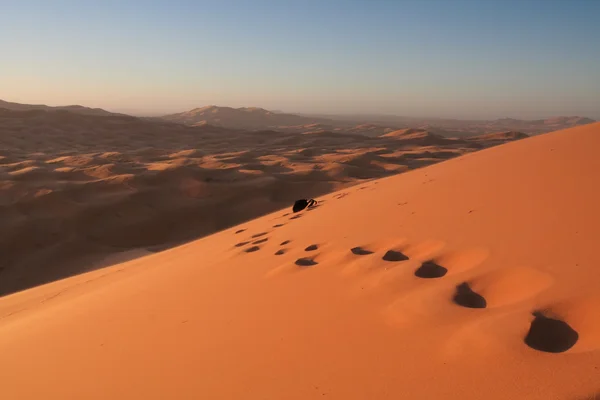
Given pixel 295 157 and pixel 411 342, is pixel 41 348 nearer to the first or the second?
pixel 411 342

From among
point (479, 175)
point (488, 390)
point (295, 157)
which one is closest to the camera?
point (488, 390)

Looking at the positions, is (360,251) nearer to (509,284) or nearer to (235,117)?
(509,284)

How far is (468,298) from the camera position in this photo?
192cm

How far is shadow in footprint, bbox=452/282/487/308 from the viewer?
73.4 inches

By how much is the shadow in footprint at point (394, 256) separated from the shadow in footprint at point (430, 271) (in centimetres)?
24

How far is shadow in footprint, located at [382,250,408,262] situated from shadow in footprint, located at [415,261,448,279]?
0.24 meters

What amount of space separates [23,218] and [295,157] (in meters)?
8.55

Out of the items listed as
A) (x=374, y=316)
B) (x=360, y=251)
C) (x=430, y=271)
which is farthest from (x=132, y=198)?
(x=374, y=316)

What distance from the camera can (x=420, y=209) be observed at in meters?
3.63

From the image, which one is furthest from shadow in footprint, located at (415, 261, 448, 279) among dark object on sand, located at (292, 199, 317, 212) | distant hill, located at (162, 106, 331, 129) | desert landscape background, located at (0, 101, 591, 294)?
distant hill, located at (162, 106, 331, 129)

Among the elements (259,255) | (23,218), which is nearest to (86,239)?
(23,218)

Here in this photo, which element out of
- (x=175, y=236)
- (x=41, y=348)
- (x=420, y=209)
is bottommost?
(x=175, y=236)

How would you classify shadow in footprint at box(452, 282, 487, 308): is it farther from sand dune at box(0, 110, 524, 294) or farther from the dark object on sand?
sand dune at box(0, 110, 524, 294)

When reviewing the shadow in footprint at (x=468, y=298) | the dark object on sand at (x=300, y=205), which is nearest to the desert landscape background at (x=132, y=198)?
the dark object on sand at (x=300, y=205)
